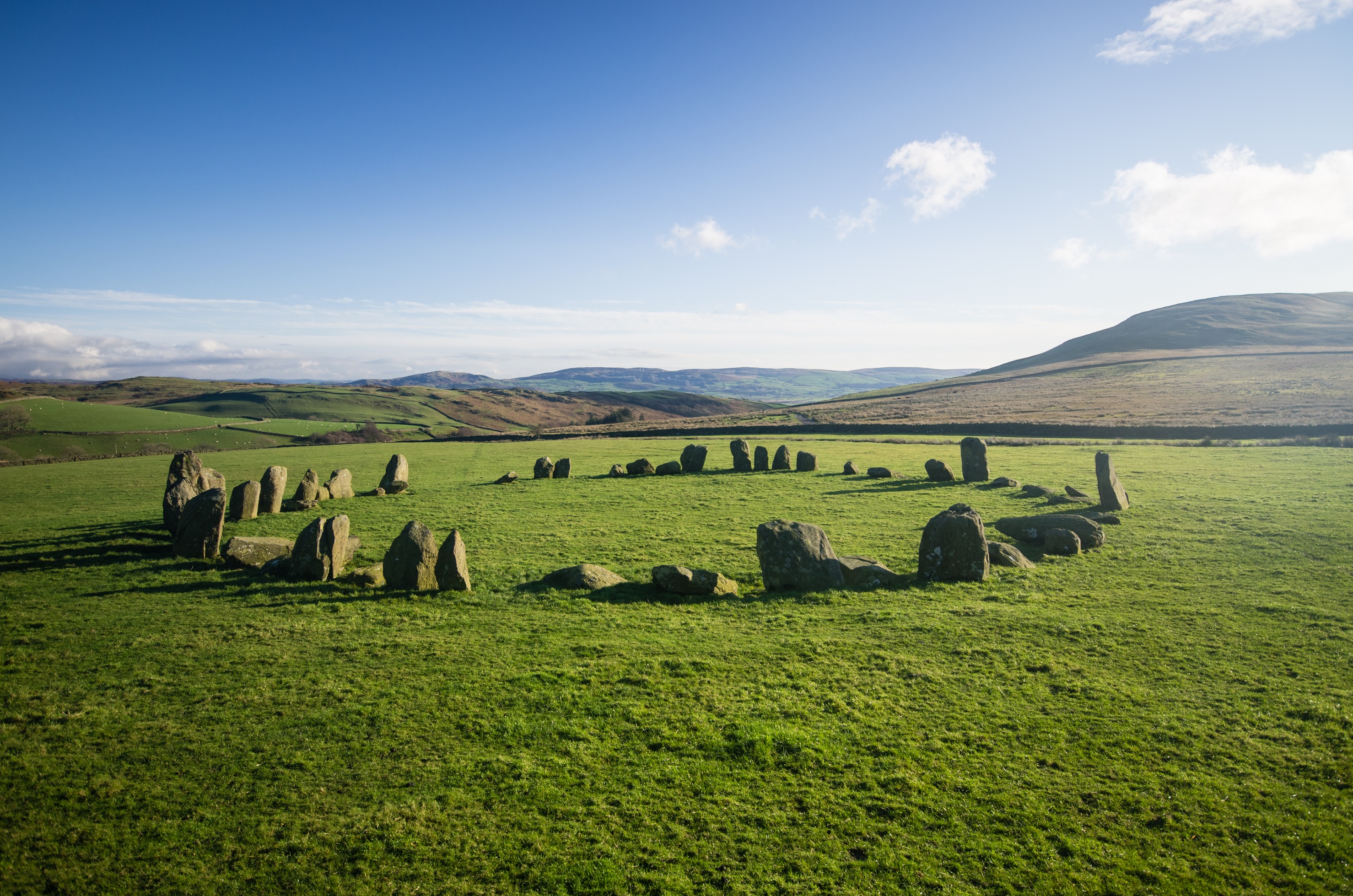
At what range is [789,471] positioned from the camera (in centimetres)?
3469

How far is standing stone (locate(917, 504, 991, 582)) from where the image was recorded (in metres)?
14.9

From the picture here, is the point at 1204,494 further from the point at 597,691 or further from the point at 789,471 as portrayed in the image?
the point at 597,691

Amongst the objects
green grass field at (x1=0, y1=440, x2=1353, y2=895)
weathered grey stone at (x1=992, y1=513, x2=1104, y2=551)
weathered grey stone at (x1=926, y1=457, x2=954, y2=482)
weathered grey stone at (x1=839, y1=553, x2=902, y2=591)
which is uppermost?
weathered grey stone at (x1=926, y1=457, x2=954, y2=482)

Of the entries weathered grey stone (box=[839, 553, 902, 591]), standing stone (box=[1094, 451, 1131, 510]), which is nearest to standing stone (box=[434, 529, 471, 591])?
weathered grey stone (box=[839, 553, 902, 591])

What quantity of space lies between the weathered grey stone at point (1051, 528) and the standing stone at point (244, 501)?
25.7m

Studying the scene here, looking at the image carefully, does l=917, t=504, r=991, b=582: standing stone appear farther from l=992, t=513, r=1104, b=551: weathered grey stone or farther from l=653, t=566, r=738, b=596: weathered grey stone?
l=653, t=566, r=738, b=596: weathered grey stone

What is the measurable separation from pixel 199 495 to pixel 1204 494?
35.0m

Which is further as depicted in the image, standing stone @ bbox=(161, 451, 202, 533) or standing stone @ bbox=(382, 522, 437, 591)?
standing stone @ bbox=(161, 451, 202, 533)

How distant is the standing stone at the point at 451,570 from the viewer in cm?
1451

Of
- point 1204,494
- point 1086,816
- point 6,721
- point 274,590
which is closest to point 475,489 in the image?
point 274,590

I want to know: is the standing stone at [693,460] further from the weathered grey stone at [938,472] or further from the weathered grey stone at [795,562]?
the weathered grey stone at [795,562]

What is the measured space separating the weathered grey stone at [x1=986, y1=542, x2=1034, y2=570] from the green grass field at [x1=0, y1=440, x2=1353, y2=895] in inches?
20.8

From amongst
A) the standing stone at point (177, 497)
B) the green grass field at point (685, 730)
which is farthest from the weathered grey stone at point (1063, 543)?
the standing stone at point (177, 497)

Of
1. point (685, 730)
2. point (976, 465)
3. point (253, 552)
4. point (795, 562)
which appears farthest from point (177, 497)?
point (976, 465)
